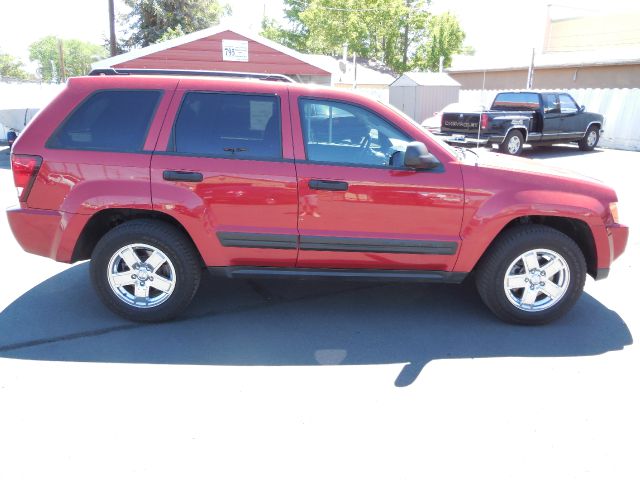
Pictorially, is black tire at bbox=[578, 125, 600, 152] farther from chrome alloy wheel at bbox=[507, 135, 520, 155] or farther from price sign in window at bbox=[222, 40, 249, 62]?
price sign in window at bbox=[222, 40, 249, 62]

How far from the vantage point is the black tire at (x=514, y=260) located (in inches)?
156

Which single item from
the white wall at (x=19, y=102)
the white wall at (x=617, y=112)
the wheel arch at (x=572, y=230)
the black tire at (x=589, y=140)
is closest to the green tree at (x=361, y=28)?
the white wall at (x=617, y=112)

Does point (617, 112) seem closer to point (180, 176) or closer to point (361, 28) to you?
point (180, 176)

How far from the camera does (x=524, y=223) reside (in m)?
4.14

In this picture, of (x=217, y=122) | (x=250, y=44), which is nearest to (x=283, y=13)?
(x=250, y=44)

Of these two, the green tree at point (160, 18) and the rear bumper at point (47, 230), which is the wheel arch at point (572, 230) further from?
the green tree at point (160, 18)

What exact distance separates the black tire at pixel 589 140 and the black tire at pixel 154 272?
1563 centimetres

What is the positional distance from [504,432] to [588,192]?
2.11m

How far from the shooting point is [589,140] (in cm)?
1648

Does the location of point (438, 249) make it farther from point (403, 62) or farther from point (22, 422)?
point (403, 62)

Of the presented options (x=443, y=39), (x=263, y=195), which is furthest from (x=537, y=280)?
(x=443, y=39)

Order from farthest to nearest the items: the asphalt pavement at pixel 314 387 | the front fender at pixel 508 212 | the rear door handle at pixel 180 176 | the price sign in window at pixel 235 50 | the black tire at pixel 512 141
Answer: the price sign in window at pixel 235 50
the black tire at pixel 512 141
the front fender at pixel 508 212
the rear door handle at pixel 180 176
the asphalt pavement at pixel 314 387

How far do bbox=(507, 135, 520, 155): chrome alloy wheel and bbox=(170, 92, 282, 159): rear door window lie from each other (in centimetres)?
1136

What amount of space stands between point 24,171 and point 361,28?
41.3 m
